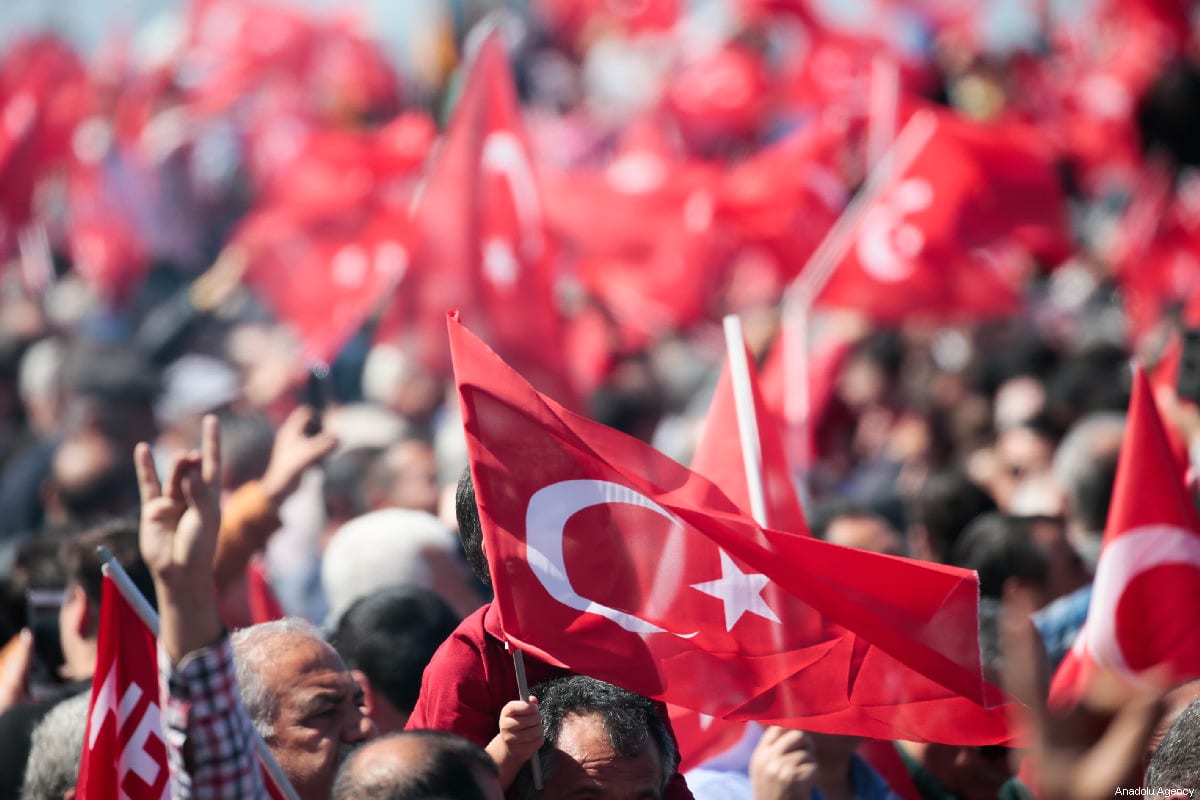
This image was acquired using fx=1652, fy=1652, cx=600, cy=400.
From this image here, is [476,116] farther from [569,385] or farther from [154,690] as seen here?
[154,690]

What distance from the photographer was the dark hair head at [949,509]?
229 inches

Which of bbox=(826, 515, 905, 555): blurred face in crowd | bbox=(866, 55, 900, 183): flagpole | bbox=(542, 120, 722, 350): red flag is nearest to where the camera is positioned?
bbox=(826, 515, 905, 555): blurred face in crowd

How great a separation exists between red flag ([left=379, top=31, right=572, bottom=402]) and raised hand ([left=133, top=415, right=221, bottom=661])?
4.01m

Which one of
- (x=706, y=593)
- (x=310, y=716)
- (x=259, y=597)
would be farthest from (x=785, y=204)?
(x=310, y=716)

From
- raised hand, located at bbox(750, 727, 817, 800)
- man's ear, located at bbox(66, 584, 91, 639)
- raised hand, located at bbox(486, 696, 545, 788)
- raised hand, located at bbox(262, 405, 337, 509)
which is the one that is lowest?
raised hand, located at bbox(750, 727, 817, 800)

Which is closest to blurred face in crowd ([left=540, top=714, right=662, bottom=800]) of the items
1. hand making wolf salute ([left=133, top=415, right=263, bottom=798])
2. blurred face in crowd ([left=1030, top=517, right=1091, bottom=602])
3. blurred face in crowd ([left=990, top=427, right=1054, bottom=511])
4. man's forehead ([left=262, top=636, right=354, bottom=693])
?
man's forehead ([left=262, top=636, right=354, bottom=693])

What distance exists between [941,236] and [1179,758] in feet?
16.7

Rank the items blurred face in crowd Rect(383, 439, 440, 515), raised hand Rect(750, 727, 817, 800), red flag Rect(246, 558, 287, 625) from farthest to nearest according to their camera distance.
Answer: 1. blurred face in crowd Rect(383, 439, 440, 515)
2. red flag Rect(246, 558, 287, 625)
3. raised hand Rect(750, 727, 817, 800)

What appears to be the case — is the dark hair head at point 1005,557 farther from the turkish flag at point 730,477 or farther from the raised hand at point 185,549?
the raised hand at point 185,549

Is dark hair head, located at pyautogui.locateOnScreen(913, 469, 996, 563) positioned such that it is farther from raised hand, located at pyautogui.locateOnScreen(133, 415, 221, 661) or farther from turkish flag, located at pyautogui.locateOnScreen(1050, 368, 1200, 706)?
raised hand, located at pyautogui.locateOnScreen(133, 415, 221, 661)

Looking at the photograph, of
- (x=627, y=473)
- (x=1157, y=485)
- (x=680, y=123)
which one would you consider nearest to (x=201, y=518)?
(x=627, y=473)

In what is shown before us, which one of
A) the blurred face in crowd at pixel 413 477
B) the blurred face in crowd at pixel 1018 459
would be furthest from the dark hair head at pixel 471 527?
the blurred face in crowd at pixel 1018 459

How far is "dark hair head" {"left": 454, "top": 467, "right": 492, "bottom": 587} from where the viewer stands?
11.0 feet

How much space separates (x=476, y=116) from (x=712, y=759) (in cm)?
370
